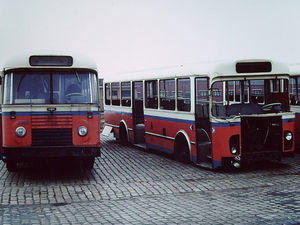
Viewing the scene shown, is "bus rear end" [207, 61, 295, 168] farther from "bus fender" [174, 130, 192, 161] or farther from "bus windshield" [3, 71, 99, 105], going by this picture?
"bus windshield" [3, 71, 99, 105]

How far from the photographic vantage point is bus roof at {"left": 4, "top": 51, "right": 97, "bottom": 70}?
11.6 metres

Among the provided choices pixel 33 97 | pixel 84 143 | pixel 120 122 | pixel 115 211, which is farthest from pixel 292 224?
pixel 120 122

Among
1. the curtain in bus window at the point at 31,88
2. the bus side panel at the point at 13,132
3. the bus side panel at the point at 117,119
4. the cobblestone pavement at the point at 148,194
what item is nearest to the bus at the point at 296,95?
the cobblestone pavement at the point at 148,194

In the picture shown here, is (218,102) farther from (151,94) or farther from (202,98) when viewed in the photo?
(151,94)

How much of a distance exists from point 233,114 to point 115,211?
4.66 metres

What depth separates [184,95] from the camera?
43.9 ft

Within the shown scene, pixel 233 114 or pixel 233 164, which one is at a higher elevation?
pixel 233 114

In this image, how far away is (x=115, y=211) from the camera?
841cm

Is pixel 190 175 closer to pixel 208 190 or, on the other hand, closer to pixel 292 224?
pixel 208 190

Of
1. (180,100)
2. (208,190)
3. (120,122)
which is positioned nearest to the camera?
(208,190)

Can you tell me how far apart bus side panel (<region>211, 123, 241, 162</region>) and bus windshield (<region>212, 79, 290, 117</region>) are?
0.32 meters

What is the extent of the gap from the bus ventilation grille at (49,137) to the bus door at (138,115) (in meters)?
6.00

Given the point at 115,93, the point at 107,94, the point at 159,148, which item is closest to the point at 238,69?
the point at 159,148

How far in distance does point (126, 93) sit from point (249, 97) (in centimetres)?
664
